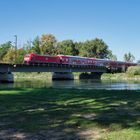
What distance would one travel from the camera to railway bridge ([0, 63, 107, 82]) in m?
91.8

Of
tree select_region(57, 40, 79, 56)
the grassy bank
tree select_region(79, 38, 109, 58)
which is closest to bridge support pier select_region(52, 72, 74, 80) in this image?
tree select_region(57, 40, 79, 56)

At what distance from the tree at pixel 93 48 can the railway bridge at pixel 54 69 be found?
48.4m

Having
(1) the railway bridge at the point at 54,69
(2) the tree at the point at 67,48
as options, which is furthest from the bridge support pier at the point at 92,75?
(2) the tree at the point at 67,48

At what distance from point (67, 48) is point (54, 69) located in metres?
63.3

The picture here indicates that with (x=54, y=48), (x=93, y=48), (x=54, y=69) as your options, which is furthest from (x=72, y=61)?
(x=93, y=48)

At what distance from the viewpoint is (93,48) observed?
183750 mm

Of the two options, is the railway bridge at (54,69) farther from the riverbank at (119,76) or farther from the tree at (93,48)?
the tree at (93,48)

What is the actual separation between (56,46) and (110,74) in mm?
41505

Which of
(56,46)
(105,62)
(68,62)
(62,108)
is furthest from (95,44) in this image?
(62,108)

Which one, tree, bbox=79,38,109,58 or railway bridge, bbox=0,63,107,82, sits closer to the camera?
railway bridge, bbox=0,63,107,82

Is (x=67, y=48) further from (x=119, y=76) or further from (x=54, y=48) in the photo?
(x=119, y=76)

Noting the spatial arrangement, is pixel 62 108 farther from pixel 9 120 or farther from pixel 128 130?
pixel 128 130

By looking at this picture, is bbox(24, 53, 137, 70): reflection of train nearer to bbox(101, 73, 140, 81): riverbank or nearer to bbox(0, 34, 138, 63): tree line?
bbox(101, 73, 140, 81): riverbank

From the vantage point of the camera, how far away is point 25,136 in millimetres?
9859
